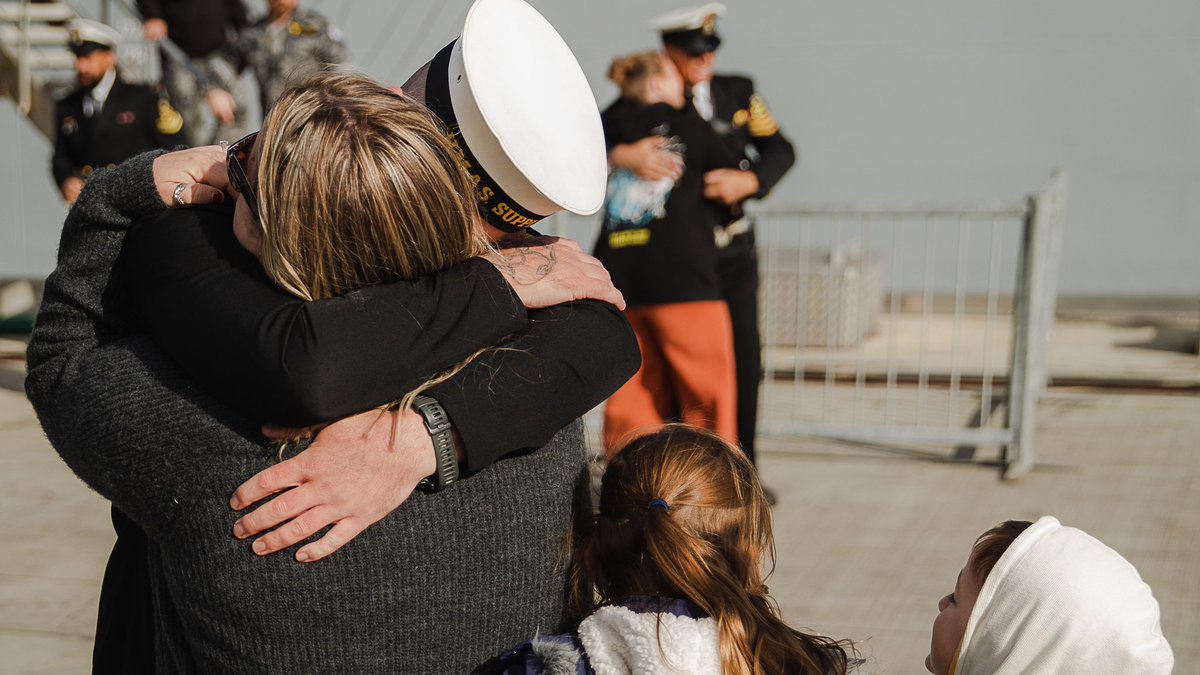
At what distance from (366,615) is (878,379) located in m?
6.38

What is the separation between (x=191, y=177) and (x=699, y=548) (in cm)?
69

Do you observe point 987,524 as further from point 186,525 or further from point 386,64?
point 386,64

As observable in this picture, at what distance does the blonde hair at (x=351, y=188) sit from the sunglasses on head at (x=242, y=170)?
0.03 metres

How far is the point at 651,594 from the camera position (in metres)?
1.42

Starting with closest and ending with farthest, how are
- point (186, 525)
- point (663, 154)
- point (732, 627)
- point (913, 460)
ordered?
point (186, 525), point (732, 627), point (663, 154), point (913, 460)

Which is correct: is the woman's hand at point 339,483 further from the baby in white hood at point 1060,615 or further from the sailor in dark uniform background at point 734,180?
the sailor in dark uniform background at point 734,180

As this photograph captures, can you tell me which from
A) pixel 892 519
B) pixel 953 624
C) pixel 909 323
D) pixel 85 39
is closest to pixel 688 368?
pixel 892 519

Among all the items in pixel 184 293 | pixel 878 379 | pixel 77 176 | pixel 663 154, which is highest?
pixel 184 293

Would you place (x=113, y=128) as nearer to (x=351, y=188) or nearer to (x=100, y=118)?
(x=100, y=118)

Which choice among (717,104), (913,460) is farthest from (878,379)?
(717,104)

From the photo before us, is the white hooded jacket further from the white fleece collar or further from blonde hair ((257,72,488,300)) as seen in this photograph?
blonde hair ((257,72,488,300))

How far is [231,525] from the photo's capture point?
117cm

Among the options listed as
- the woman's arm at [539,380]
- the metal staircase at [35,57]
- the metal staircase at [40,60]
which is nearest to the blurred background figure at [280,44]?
the metal staircase at [40,60]

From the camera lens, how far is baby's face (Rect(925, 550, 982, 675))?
156 centimetres
